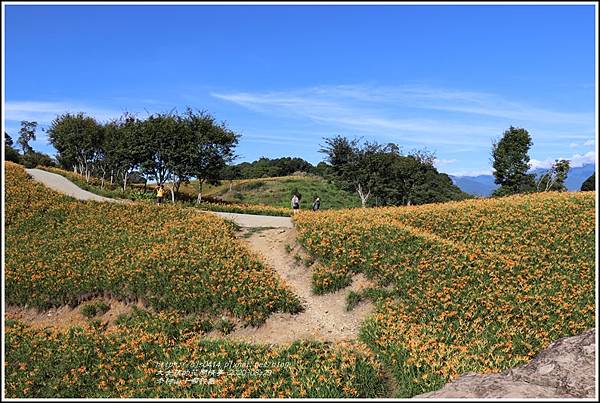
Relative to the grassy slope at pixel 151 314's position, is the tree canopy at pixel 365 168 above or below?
above

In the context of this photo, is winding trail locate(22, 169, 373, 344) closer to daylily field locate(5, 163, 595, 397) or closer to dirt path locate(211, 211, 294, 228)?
daylily field locate(5, 163, 595, 397)

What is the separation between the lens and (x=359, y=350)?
10664 mm

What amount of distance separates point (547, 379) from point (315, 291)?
352 inches

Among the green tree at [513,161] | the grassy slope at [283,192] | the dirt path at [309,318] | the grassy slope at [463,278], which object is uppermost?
the green tree at [513,161]

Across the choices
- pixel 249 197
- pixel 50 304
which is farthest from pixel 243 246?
pixel 249 197

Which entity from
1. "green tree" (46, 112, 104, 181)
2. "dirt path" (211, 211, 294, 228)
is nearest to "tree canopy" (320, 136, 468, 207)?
"dirt path" (211, 211, 294, 228)

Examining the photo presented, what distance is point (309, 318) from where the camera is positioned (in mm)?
13508

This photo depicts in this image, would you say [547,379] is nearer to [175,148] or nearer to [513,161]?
[175,148]

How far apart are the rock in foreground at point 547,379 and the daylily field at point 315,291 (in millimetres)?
2383

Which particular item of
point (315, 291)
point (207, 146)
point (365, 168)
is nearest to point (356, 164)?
point (365, 168)

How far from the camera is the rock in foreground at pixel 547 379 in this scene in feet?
18.4

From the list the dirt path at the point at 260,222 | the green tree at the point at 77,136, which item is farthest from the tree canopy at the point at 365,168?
the green tree at the point at 77,136

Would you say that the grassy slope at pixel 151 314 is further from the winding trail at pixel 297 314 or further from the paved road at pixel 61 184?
the paved road at pixel 61 184

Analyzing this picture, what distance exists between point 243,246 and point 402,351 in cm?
996
